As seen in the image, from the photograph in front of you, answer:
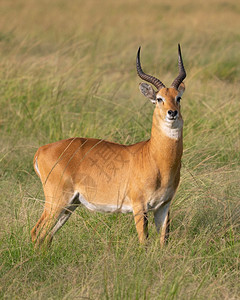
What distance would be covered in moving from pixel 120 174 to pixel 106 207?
313 mm

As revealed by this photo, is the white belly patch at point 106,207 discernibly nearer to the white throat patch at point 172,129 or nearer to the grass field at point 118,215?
the grass field at point 118,215

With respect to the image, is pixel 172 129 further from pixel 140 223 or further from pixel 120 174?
pixel 140 223

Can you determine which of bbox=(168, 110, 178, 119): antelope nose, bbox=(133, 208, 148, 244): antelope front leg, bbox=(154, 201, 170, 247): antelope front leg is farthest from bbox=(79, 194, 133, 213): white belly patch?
bbox=(168, 110, 178, 119): antelope nose

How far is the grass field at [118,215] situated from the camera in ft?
13.9

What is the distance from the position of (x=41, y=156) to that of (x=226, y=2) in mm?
22418

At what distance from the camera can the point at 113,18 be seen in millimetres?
20594

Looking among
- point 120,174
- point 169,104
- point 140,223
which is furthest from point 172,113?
point 140,223

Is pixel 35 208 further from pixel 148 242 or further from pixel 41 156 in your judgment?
pixel 148 242

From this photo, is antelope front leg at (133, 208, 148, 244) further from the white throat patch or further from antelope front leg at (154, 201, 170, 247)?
the white throat patch

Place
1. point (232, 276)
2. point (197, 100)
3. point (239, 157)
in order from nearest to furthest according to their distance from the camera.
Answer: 1. point (232, 276)
2. point (239, 157)
3. point (197, 100)

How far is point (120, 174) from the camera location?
5.14 metres

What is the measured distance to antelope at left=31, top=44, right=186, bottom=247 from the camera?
16.2 ft

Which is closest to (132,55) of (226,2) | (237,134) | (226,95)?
(226,95)

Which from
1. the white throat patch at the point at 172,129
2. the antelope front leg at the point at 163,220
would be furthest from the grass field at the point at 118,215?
the white throat patch at the point at 172,129
